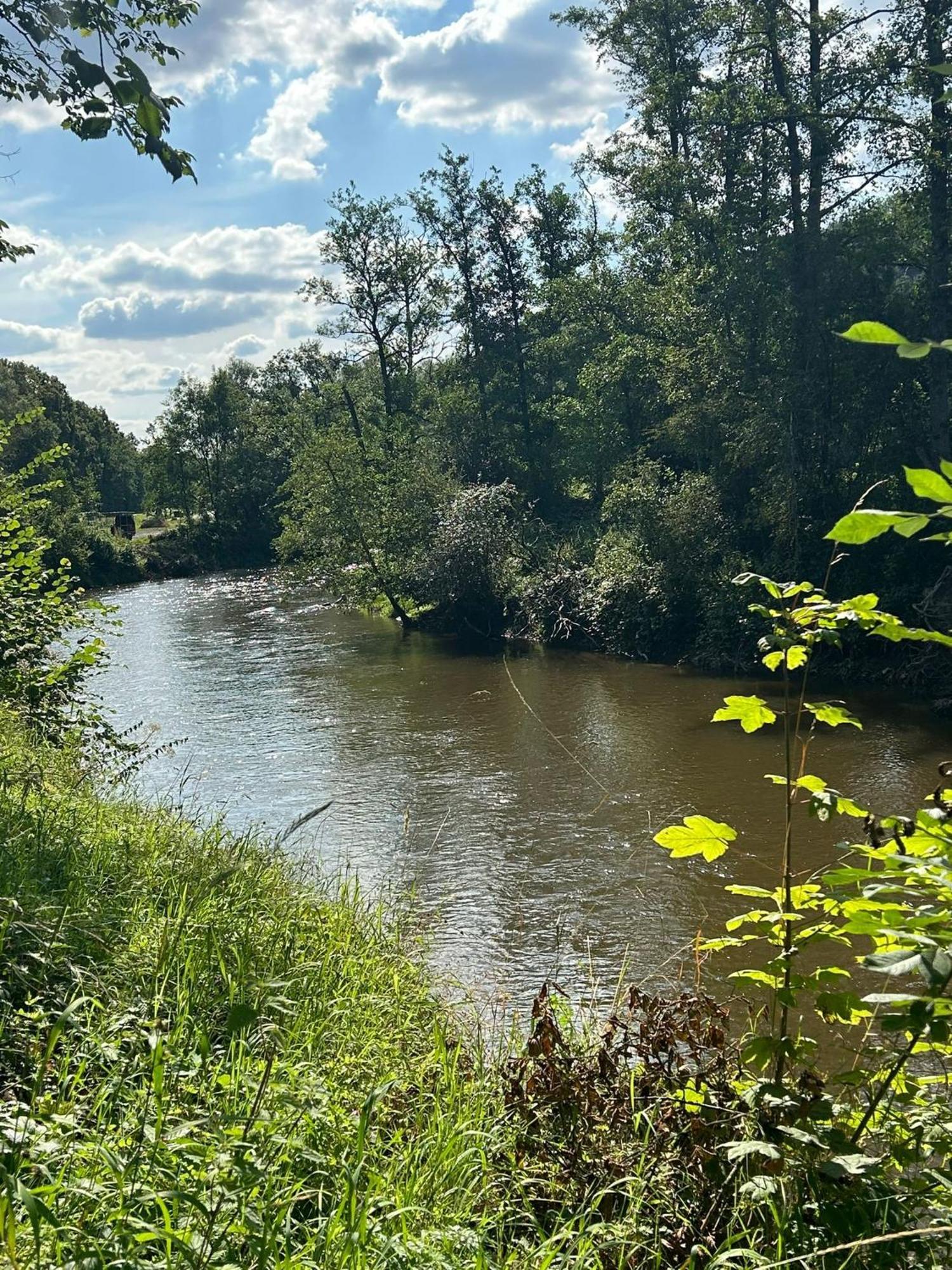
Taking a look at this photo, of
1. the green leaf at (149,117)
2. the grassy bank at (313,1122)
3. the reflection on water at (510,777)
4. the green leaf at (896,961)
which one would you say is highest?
the green leaf at (149,117)

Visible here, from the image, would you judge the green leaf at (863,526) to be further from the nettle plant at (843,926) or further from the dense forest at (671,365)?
the dense forest at (671,365)

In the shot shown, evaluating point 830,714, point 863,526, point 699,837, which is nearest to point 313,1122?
point 699,837

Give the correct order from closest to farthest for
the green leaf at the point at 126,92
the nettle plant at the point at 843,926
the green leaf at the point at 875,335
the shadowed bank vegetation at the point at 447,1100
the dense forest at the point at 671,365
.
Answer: the green leaf at the point at 875,335 < the nettle plant at the point at 843,926 < the shadowed bank vegetation at the point at 447,1100 < the green leaf at the point at 126,92 < the dense forest at the point at 671,365

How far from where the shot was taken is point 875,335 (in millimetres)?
1354

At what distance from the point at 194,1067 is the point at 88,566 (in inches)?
1660

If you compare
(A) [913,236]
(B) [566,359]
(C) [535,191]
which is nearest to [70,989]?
(A) [913,236]

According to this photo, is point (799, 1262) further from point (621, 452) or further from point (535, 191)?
point (535, 191)

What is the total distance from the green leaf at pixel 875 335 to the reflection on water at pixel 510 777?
402 cm

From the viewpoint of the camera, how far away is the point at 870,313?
645 inches

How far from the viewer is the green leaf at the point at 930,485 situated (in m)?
1.34

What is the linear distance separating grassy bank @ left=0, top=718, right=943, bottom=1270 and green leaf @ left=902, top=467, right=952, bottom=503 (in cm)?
148

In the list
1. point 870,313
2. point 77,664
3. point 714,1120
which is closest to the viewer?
point 714,1120

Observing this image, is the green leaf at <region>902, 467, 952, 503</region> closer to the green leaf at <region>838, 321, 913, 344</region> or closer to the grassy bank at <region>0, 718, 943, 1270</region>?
the green leaf at <region>838, 321, 913, 344</region>

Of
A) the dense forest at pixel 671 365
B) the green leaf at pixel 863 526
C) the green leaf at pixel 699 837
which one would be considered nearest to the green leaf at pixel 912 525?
the green leaf at pixel 863 526
